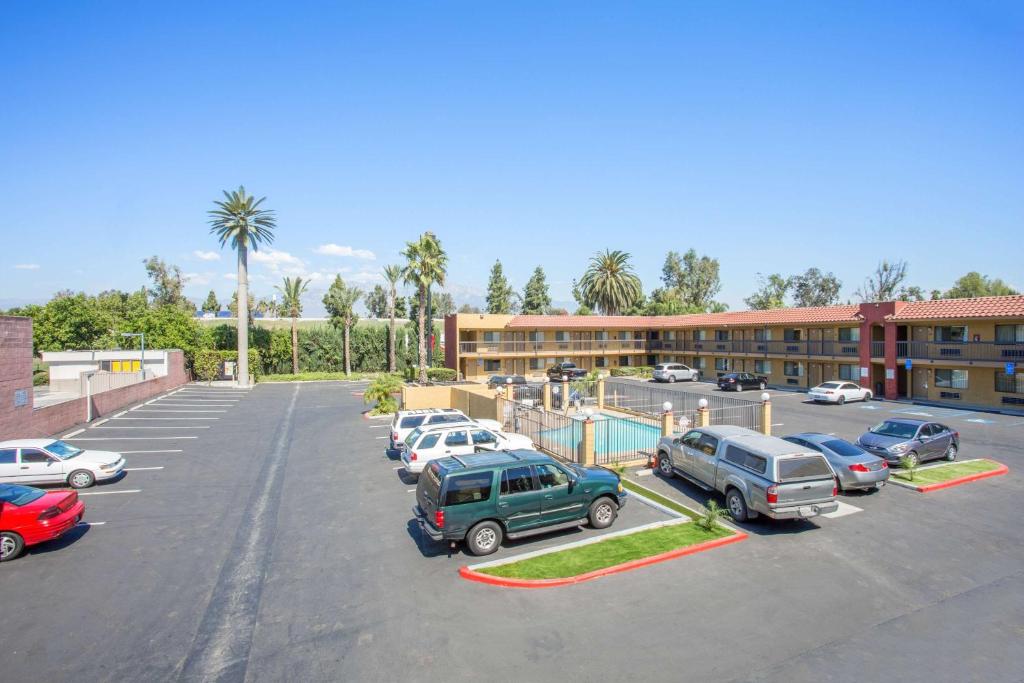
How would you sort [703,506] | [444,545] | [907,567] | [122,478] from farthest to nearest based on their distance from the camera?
[122,478]
[703,506]
[444,545]
[907,567]

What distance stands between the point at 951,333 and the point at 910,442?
22.4 m

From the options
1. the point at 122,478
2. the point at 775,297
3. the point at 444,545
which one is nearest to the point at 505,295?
the point at 775,297

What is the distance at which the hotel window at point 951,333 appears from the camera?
3444 centimetres

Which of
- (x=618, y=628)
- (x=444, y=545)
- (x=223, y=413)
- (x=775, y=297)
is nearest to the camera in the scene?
(x=618, y=628)

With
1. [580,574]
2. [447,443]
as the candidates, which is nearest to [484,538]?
[580,574]

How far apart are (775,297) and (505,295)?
45.4m

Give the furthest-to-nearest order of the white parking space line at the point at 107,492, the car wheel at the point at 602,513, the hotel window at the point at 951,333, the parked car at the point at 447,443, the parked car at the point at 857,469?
the hotel window at the point at 951,333, the parked car at the point at 447,443, the white parking space line at the point at 107,492, the parked car at the point at 857,469, the car wheel at the point at 602,513

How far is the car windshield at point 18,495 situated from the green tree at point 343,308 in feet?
150

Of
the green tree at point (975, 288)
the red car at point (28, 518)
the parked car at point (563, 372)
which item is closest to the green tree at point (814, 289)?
the green tree at point (975, 288)

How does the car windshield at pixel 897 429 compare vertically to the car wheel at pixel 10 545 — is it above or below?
above

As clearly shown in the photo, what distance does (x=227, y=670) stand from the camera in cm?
804

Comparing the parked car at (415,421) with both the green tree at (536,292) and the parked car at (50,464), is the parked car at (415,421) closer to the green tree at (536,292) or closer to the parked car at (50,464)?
the parked car at (50,464)

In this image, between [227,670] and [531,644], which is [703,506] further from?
[227,670]

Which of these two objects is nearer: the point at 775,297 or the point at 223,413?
the point at 223,413
